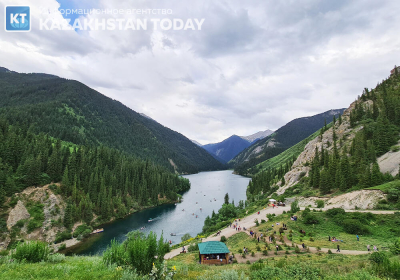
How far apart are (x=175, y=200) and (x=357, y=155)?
97378mm

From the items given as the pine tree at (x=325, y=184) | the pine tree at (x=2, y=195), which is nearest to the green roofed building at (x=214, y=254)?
the pine tree at (x=325, y=184)

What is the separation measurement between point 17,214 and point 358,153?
365 feet

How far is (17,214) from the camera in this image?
57312 mm

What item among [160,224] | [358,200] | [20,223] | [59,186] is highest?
[59,186]

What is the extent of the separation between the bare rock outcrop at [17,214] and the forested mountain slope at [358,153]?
296 feet

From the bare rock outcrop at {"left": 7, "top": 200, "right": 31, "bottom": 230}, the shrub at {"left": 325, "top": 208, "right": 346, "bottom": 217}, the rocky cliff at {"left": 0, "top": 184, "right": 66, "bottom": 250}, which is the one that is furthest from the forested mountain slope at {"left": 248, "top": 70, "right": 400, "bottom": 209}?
the bare rock outcrop at {"left": 7, "top": 200, "right": 31, "bottom": 230}

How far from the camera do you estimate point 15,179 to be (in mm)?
64500

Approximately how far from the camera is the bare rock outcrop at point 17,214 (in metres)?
55.0

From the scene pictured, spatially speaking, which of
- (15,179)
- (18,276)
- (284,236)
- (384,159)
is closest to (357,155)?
(384,159)

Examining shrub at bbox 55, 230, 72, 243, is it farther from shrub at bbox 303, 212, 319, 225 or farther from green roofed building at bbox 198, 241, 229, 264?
shrub at bbox 303, 212, 319, 225

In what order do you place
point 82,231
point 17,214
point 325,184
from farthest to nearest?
point 82,231
point 325,184
point 17,214

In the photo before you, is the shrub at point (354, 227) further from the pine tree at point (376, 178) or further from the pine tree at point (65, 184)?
the pine tree at point (65, 184)

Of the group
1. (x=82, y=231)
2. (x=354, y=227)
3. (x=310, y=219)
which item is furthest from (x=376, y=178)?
(x=82, y=231)

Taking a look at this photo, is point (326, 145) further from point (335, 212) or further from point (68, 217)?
point (68, 217)
